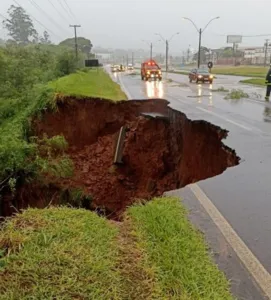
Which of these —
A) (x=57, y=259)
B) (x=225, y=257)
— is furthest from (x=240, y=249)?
(x=57, y=259)

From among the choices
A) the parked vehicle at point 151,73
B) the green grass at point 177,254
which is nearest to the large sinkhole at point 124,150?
the green grass at point 177,254

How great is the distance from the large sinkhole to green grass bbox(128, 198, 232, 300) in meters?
4.74

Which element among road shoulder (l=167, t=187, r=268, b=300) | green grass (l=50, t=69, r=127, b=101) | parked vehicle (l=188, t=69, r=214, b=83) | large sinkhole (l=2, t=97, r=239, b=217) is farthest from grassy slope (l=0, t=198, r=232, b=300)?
parked vehicle (l=188, t=69, r=214, b=83)

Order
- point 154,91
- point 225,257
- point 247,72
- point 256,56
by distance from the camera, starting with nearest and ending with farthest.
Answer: point 225,257, point 154,91, point 247,72, point 256,56

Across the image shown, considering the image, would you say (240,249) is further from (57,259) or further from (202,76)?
(202,76)

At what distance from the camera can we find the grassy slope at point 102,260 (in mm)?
2428

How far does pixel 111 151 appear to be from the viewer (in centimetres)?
1203

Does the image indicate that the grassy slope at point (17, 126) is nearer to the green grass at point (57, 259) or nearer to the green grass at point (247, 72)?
the green grass at point (57, 259)

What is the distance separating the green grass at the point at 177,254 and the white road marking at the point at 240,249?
12.5 inches

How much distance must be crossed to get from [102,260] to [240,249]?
1415 mm

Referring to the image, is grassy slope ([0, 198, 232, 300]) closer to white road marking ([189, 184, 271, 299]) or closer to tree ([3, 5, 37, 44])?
white road marking ([189, 184, 271, 299])

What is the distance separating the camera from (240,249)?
3379mm

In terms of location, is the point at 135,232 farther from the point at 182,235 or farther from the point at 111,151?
the point at 111,151

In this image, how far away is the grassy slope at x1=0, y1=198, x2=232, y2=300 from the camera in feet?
7.97
